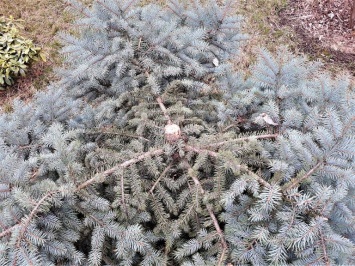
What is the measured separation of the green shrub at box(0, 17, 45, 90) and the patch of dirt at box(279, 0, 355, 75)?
310cm

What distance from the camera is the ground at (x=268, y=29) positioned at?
12.9 ft

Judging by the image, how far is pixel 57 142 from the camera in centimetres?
157

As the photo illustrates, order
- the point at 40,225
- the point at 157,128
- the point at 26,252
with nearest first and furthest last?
the point at 26,252 → the point at 40,225 → the point at 157,128

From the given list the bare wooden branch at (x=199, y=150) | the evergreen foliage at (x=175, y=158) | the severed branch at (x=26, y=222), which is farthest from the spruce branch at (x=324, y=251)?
the severed branch at (x=26, y=222)

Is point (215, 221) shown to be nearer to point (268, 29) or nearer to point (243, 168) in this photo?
point (243, 168)

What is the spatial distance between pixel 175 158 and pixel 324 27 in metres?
3.58

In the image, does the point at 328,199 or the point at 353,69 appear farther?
the point at 353,69

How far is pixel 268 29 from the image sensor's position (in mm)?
4312

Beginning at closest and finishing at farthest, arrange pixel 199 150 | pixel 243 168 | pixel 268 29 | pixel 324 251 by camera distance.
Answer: pixel 324 251
pixel 243 168
pixel 199 150
pixel 268 29

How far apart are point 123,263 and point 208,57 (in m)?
1.38

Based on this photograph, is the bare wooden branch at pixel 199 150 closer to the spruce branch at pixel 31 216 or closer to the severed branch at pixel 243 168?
the severed branch at pixel 243 168

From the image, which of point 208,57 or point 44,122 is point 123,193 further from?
point 208,57

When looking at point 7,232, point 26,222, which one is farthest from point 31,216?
point 7,232

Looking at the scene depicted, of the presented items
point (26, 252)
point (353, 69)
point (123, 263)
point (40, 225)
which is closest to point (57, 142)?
point (40, 225)
